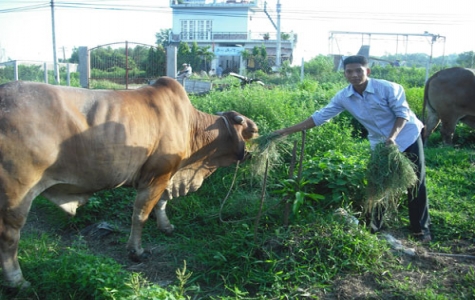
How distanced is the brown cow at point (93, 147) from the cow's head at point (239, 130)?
0.01 metres

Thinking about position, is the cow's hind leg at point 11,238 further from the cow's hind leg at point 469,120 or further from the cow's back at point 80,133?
the cow's hind leg at point 469,120

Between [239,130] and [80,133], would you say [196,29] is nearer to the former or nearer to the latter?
[239,130]

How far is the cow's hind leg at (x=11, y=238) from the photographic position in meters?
3.90

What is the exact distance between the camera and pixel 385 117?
489 centimetres

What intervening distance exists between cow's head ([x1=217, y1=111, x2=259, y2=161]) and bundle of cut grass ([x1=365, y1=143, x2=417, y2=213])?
59.3 inches

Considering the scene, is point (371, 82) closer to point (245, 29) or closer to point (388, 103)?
point (388, 103)

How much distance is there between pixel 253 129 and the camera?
5.73 meters

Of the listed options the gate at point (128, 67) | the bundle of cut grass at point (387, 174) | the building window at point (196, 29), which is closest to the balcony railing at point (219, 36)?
the building window at point (196, 29)

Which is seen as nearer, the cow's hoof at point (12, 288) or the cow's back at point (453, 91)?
the cow's hoof at point (12, 288)

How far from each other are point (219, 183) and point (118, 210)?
135 centimetres

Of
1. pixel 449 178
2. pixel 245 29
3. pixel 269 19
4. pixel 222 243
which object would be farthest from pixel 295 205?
pixel 245 29

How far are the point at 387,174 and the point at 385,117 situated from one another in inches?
27.4

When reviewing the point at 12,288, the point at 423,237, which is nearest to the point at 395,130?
the point at 423,237

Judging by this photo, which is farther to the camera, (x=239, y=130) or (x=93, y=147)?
(x=239, y=130)
